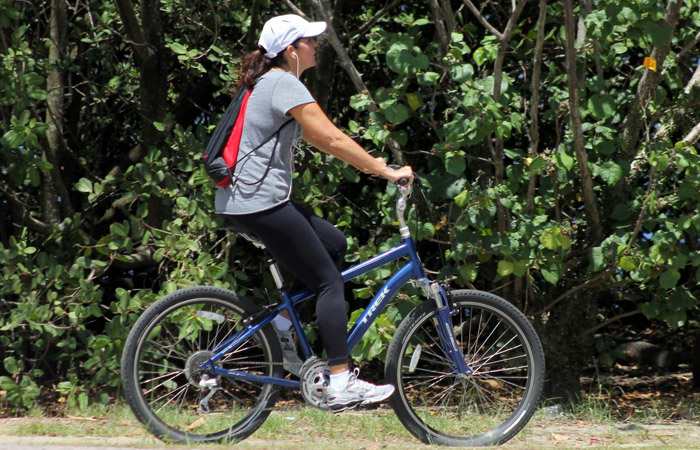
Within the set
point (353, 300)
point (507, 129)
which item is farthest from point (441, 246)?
point (507, 129)

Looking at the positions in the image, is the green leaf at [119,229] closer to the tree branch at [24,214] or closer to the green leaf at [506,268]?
the tree branch at [24,214]

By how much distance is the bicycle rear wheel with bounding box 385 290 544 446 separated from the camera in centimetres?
447

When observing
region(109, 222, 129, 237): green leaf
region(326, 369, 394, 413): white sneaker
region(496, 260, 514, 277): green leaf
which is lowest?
region(326, 369, 394, 413): white sneaker

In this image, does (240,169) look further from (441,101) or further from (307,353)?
(441,101)

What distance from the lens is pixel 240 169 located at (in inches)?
160

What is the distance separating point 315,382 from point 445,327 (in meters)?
0.68

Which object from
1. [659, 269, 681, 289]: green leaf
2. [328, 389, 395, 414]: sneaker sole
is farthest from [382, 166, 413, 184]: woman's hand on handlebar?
[659, 269, 681, 289]: green leaf

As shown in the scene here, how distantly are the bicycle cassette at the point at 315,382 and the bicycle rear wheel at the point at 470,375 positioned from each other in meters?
0.32

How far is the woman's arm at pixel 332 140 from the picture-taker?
13.2ft

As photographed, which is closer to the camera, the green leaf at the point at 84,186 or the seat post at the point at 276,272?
the seat post at the point at 276,272

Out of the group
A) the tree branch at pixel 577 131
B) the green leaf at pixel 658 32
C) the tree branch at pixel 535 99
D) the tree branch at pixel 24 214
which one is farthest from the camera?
the tree branch at pixel 24 214

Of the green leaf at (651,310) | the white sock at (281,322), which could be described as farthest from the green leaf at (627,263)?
the white sock at (281,322)

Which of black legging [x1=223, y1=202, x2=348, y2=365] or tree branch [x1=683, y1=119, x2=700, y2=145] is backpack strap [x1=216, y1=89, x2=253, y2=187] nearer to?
black legging [x1=223, y1=202, x2=348, y2=365]

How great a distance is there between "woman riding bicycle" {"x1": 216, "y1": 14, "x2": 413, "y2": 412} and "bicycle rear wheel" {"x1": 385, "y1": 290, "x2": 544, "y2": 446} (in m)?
0.32
